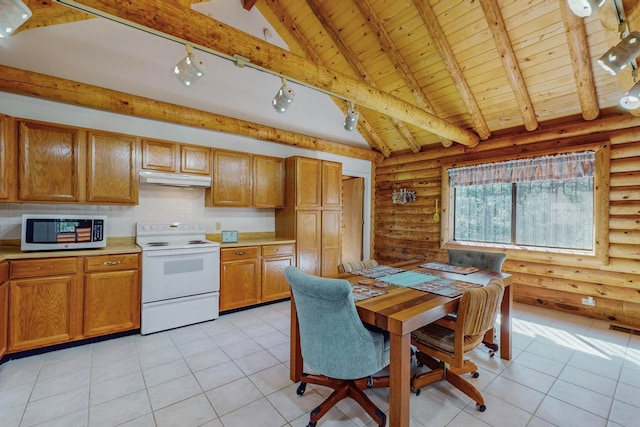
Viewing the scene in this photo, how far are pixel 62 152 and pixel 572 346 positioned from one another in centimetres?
555

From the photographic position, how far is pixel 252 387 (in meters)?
2.19

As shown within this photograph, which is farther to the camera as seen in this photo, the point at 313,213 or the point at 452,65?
the point at 313,213

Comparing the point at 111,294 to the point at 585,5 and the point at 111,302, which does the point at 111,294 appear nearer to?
the point at 111,302

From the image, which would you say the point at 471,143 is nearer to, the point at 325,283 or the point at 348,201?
the point at 348,201

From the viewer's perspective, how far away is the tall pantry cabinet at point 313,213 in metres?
4.41

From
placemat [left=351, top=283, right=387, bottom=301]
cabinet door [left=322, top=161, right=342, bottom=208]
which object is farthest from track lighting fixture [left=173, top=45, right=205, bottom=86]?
cabinet door [left=322, top=161, right=342, bottom=208]

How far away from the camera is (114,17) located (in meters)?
1.79

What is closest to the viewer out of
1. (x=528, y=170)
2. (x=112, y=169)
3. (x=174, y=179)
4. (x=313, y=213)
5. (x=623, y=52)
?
(x=623, y=52)

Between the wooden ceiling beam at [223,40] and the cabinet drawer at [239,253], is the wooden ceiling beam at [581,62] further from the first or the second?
the cabinet drawer at [239,253]

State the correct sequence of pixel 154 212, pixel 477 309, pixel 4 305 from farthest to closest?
pixel 154 212 → pixel 4 305 → pixel 477 309

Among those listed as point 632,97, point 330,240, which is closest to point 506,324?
point 632,97

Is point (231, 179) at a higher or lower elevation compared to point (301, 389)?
higher

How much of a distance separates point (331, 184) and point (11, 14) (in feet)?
12.5

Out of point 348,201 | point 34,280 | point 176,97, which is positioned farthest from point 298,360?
point 348,201
